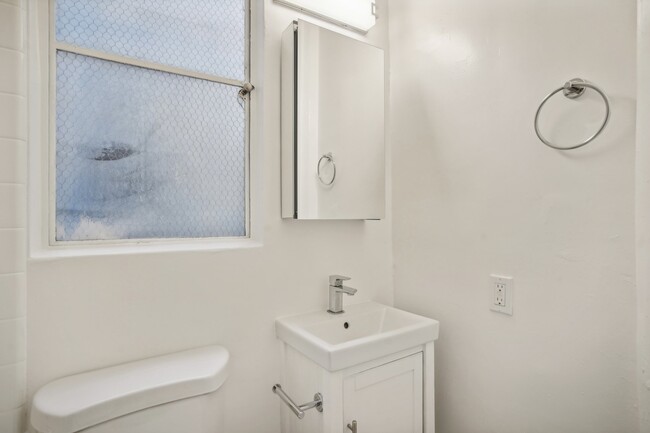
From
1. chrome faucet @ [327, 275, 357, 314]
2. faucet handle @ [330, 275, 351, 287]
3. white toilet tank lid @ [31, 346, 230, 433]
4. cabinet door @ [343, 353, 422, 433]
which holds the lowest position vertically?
cabinet door @ [343, 353, 422, 433]

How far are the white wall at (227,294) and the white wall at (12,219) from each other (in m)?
0.04

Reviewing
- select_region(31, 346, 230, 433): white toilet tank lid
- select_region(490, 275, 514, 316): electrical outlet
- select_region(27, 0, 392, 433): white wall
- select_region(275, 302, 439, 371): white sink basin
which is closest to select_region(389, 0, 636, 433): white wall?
select_region(490, 275, 514, 316): electrical outlet

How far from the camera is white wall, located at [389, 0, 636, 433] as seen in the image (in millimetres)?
862

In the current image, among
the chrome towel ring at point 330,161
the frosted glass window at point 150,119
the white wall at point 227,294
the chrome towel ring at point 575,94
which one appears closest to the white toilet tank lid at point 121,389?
the white wall at point 227,294

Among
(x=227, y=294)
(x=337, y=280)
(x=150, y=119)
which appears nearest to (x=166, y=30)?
(x=150, y=119)

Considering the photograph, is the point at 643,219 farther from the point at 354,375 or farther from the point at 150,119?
the point at 150,119

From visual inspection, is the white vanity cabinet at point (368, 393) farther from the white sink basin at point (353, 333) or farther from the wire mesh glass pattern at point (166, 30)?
the wire mesh glass pattern at point (166, 30)

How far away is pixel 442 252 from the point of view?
1.32 m

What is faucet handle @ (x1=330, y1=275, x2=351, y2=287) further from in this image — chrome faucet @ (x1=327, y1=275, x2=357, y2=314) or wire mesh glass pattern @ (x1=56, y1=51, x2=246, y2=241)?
wire mesh glass pattern @ (x1=56, y1=51, x2=246, y2=241)

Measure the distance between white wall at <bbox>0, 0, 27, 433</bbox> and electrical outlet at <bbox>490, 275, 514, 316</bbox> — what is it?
1394 millimetres

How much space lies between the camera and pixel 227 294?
1.14m

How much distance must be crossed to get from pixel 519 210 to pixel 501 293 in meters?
0.29

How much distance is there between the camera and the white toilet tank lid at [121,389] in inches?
29.2

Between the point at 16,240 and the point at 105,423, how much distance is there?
1.66 feet
